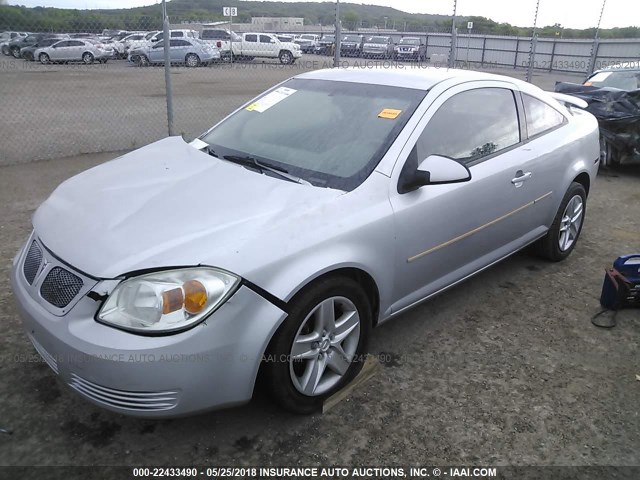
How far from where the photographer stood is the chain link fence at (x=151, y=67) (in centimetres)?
847

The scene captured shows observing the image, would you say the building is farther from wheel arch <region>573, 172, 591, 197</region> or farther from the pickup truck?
wheel arch <region>573, 172, 591, 197</region>

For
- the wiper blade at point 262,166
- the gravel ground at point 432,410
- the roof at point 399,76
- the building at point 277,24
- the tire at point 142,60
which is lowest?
the gravel ground at point 432,410

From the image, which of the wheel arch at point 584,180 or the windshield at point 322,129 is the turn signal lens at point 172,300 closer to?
the windshield at point 322,129

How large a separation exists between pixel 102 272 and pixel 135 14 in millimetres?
7305

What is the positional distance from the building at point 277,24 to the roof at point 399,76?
2959 cm

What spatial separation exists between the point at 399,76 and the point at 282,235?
1604 millimetres

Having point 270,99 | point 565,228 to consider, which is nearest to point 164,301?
point 270,99

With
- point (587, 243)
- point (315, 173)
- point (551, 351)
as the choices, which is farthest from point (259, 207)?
point (587, 243)

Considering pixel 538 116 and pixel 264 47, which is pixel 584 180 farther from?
pixel 264 47

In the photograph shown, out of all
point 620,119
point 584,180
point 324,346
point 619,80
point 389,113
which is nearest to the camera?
point 324,346

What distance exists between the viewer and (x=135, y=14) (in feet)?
26.7

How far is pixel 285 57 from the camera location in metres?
28.6

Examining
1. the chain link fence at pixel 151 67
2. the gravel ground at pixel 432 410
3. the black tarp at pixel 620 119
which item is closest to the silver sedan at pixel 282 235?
the gravel ground at pixel 432 410

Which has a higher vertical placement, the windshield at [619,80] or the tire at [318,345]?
the windshield at [619,80]
